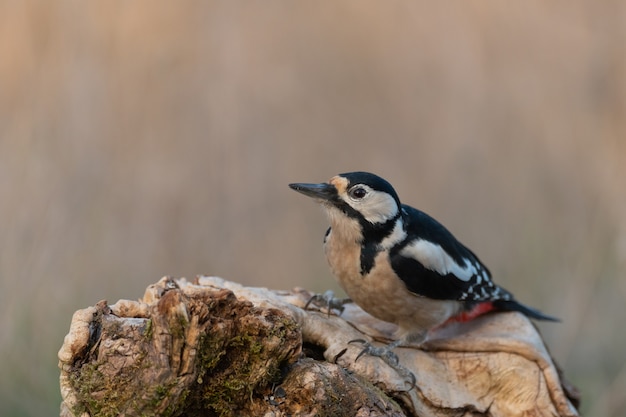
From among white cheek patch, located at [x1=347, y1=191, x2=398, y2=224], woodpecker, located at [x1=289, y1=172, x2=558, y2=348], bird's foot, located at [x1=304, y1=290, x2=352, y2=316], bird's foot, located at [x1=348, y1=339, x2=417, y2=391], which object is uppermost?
white cheek patch, located at [x1=347, y1=191, x2=398, y2=224]

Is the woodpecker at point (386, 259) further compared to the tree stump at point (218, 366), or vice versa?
the woodpecker at point (386, 259)

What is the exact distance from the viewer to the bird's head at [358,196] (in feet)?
11.5

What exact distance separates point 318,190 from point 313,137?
79.1 inches

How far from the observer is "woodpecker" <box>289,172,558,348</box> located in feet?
11.6

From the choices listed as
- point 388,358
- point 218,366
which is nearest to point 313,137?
point 388,358

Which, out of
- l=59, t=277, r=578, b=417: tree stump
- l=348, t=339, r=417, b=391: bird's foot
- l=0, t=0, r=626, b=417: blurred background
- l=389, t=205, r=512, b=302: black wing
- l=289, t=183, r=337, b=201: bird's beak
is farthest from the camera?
l=0, t=0, r=626, b=417: blurred background

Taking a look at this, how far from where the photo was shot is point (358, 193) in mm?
3525

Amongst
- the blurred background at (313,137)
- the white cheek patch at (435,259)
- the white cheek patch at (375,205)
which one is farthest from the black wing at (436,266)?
the blurred background at (313,137)

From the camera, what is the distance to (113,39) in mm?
4527

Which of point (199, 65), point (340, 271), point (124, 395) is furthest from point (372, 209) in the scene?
point (199, 65)

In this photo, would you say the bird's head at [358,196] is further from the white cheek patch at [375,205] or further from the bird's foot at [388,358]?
the bird's foot at [388,358]

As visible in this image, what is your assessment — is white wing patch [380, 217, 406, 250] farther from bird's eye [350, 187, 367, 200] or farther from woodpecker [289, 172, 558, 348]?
bird's eye [350, 187, 367, 200]

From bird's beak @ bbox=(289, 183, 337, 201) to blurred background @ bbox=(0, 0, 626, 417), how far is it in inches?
60.5

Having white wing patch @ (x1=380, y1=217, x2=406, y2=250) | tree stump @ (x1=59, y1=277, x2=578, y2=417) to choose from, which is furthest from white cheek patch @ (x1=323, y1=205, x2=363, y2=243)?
tree stump @ (x1=59, y1=277, x2=578, y2=417)
